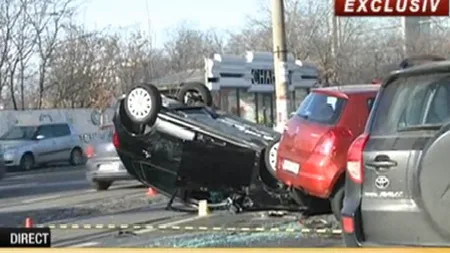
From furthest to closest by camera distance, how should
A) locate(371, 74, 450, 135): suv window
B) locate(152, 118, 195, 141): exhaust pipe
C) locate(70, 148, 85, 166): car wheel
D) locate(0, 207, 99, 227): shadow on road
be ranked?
locate(70, 148, 85, 166): car wheel, locate(0, 207, 99, 227): shadow on road, locate(152, 118, 195, 141): exhaust pipe, locate(371, 74, 450, 135): suv window

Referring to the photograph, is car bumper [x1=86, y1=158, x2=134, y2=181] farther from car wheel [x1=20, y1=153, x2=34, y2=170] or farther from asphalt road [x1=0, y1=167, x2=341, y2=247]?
car wheel [x1=20, y1=153, x2=34, y2=170]

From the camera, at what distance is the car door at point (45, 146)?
103 feet

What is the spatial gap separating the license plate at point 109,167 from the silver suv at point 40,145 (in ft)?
41.3

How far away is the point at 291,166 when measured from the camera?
431 inches

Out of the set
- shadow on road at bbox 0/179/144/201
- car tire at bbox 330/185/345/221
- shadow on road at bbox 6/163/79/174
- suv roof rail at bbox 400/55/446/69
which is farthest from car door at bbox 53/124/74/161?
suv roof rail at bbox 400/55/446/69

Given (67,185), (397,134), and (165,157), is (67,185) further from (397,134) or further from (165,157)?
(397,134)

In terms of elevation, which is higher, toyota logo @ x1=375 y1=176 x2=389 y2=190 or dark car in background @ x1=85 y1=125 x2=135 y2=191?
toyota logo @ x1=375 y1=176 x2=389 y2=190

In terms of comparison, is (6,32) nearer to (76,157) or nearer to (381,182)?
(76,157)

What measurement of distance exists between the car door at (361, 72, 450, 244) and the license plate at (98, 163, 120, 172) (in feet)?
39.5

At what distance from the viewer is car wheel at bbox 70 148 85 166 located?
3253cm

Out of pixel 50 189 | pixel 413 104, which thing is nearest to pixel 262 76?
pixel 50 189

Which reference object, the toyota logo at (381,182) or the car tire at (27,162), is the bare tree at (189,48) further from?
the toyota logo at (381,182)

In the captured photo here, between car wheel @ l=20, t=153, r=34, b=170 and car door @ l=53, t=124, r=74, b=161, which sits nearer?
car wheel @ l=20, t=153, r=34, b=170

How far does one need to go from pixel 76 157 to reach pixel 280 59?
17.6 m
